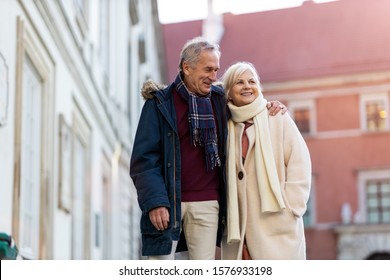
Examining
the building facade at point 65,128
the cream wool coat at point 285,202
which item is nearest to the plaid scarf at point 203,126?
the cream wool coat at point 285,202

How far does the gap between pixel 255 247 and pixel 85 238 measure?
20.7 ft

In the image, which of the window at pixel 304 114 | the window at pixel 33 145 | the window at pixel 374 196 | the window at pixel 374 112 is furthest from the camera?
the window at pixel 304 114

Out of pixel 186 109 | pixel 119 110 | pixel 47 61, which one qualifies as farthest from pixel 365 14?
pixel 186 109

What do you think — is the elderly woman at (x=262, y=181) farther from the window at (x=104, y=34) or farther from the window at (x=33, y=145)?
the window at (x=104, y=34)

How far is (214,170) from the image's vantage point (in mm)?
2846

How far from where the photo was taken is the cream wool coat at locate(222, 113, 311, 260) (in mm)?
2848

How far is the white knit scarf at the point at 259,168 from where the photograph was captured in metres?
2.81

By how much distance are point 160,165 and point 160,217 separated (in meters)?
0.20

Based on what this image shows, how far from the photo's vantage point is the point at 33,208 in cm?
647

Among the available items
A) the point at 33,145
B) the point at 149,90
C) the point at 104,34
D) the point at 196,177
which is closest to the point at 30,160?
the point at 33,145

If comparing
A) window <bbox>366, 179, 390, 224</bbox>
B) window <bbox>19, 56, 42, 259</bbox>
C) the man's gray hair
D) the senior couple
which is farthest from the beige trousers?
window <bbox>366, 179, 390, 224</bbox>

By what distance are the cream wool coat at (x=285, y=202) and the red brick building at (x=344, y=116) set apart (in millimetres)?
20167

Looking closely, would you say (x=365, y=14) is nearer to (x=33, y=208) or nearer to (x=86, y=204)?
(x=86, y=204)

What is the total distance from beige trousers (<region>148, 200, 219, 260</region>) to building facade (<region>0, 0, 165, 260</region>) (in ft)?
8.28
